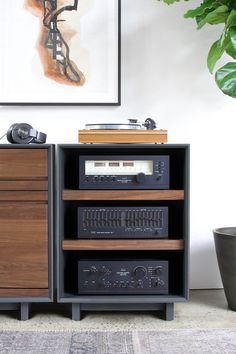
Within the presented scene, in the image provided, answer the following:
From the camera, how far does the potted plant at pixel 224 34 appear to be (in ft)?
5.46

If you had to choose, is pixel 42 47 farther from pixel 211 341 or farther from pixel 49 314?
pixel 211 341

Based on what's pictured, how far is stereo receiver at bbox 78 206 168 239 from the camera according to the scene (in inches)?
67.6

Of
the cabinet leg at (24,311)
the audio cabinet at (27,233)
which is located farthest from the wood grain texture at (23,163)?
the cabinet leg at (24,311)

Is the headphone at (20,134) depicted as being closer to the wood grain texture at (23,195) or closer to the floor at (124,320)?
the wood grain texture at (23,195)

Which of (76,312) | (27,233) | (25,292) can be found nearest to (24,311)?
(25,292)

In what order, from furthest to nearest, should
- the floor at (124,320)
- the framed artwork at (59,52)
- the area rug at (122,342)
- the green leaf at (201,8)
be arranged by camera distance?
1. the framed artwork at (59,52)
2. the green leaf at (201,8)
3. the floor at (124,320)
4. the area rug at (122,342)

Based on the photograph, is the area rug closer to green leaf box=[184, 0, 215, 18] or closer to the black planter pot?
the black planter pot

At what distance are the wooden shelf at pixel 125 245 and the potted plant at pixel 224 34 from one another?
609mm

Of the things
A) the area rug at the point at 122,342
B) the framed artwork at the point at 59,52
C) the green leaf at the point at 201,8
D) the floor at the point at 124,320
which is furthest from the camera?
the framed artwork at the point at 59,52

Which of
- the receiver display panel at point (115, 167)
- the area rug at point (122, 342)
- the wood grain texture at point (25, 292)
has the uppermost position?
the receiver display panel at point (115, 167)

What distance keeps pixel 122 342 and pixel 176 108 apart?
3.67ft

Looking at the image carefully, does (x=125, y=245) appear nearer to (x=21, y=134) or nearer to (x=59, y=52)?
(x=21, y=134)

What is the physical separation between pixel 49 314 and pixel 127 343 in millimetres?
422

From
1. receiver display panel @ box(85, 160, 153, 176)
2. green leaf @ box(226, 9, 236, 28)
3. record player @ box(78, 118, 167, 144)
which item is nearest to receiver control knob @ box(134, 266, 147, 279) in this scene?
receiver display panel @ box(85, 160, 153, 176)
